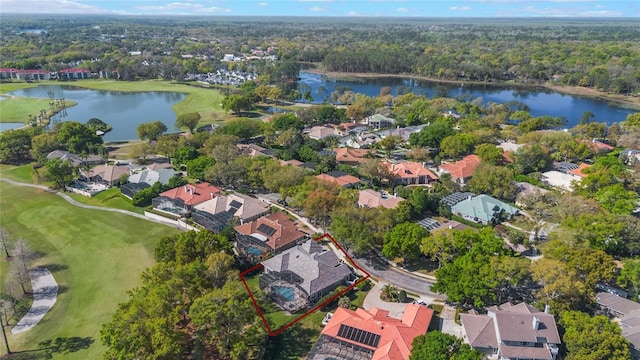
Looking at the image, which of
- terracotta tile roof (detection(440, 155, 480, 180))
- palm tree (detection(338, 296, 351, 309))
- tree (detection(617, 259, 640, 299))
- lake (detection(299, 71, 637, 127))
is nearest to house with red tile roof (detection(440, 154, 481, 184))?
terracotta tile roof (detection(440, 155, 480, 180))

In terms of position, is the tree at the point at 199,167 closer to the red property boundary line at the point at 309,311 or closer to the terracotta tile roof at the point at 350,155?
the terracotta tile roof at the point at 350,155

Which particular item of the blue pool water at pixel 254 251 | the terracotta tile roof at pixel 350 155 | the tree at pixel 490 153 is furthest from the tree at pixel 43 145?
the tree at pixel 490 153

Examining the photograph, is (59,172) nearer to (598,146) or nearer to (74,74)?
(598,146)

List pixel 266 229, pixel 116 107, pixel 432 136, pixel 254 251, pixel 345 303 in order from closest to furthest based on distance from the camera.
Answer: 1. pixel 345 303
2. pixel 254 251
3. pixel 266 229
4. pixel 432 136
5. pixel 116 107

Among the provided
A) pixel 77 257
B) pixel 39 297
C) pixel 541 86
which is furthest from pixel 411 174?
pixel 541 86

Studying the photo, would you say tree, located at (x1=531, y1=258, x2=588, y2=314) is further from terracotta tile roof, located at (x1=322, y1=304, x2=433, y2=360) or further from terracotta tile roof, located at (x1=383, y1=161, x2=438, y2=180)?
terracotta tile roof, located at (x1=383, y1=161, x2=438, y2=180)
